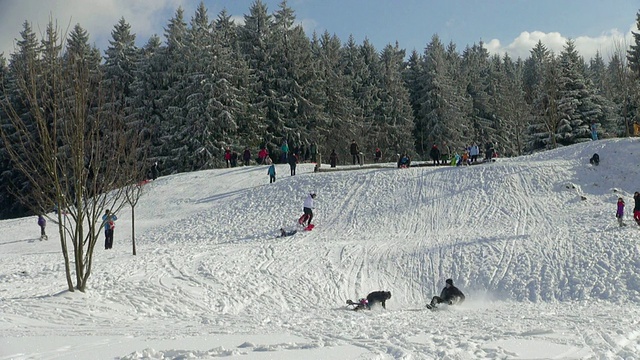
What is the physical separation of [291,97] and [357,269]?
33107 millimetres

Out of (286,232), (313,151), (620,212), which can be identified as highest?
(313,151)

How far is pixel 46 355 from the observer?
7168mm

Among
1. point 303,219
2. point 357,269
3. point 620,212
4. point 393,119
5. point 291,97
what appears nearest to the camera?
point 357,269

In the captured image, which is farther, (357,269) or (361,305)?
(357,269)

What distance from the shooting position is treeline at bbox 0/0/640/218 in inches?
1687

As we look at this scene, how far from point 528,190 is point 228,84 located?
2675 centimetres

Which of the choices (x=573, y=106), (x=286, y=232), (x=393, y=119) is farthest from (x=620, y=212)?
(x=393, y=119)

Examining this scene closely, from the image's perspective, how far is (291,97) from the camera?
4856 centimetres

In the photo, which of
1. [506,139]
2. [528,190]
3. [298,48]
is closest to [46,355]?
[528,190]

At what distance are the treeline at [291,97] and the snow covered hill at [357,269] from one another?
10.9 meters

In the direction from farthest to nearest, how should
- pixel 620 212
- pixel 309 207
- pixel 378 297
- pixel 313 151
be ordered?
1. pixel 313 151
2. pixel 309 207
3. pixel 620 212
4. pixel 378 297

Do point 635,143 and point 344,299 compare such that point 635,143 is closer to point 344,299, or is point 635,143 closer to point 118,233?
point 344,299

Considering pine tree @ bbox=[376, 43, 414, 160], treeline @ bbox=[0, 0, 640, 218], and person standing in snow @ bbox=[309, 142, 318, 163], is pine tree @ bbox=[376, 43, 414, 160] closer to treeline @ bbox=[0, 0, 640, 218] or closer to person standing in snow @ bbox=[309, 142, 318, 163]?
treeline @ bbox=[0, 0, 640, 218]

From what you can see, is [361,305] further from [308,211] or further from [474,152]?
[474,152]
